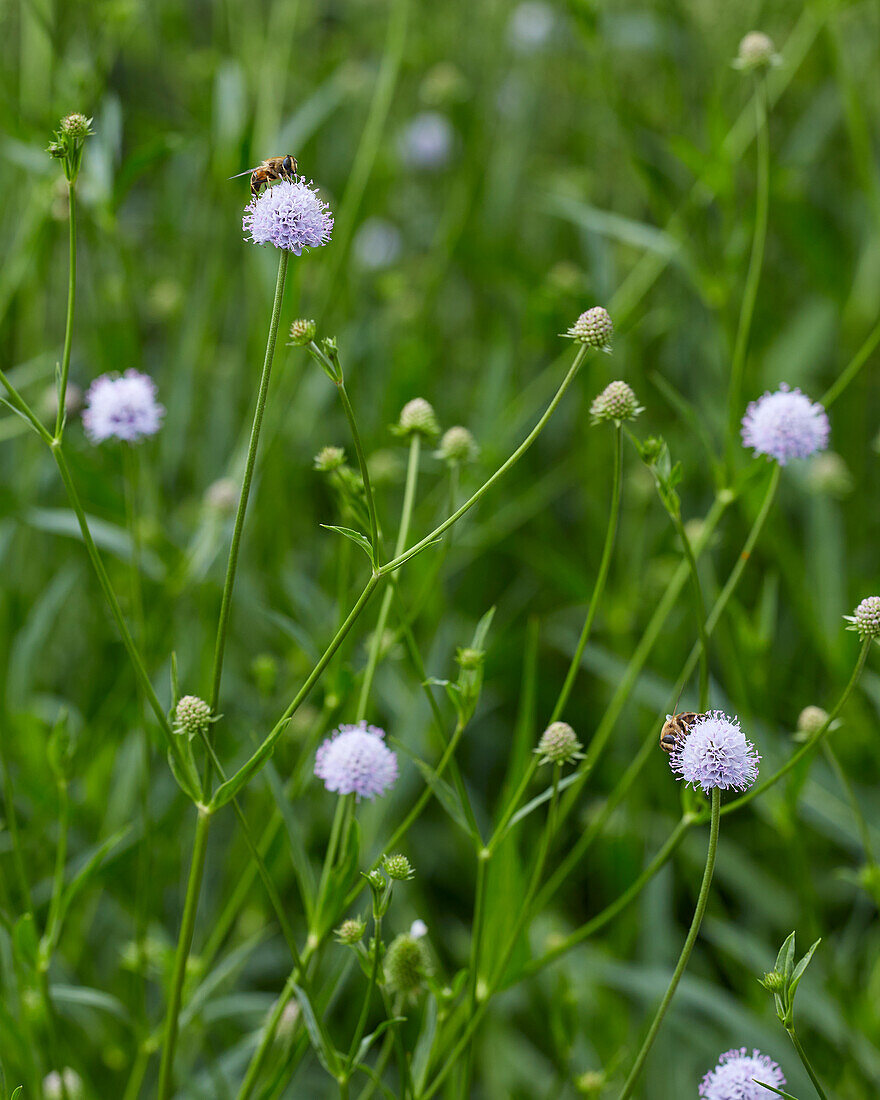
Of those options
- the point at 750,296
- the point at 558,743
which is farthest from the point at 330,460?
the point at 750,296

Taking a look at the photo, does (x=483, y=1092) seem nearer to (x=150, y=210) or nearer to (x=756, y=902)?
(x=756, y=902)

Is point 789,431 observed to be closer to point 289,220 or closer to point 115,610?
point 289,220

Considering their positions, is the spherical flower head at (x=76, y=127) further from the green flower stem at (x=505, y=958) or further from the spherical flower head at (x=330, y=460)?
the green flower stem at (x=505, y=958)

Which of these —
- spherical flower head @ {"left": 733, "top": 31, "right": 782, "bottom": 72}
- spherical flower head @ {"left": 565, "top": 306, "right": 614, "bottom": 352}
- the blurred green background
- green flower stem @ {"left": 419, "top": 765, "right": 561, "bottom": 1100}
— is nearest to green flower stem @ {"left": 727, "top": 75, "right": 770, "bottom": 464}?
spherical flower head @ {"left": 733, "top": 31, "right": 782, "bottom": 72}

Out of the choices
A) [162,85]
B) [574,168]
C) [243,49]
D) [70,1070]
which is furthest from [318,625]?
[162,85]

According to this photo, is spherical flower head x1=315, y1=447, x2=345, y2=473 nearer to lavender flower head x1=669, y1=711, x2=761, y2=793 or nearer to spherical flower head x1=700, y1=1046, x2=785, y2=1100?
lavender flower head x1=669, y1=711, x2=761, y2=793

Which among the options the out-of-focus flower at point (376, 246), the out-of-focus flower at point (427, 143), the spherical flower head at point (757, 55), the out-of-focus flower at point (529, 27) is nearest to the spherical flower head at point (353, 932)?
the spherical flower head at point (757, 55)
